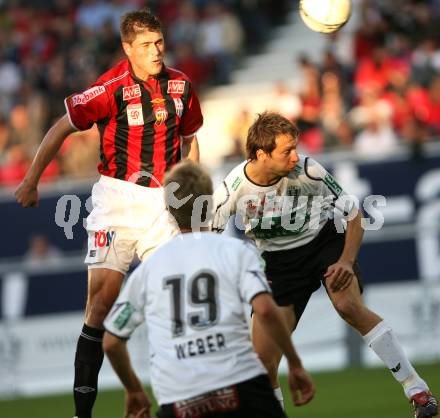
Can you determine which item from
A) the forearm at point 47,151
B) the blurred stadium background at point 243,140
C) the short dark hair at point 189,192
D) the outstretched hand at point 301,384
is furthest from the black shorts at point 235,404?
the blurred stadium background at point 243,140

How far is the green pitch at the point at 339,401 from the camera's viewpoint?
9.34 m

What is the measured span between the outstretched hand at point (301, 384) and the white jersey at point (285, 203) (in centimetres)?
216

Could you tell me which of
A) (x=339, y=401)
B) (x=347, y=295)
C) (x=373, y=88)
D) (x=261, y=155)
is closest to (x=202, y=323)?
(x=261, y=155)

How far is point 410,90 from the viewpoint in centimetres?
1470

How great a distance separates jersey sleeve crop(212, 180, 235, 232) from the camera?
7.10 m

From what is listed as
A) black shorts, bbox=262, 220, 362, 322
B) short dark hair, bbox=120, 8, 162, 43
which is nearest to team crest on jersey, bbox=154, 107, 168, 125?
short dark hair, bbox=120, 8, 162, 43

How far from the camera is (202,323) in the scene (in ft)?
16.5

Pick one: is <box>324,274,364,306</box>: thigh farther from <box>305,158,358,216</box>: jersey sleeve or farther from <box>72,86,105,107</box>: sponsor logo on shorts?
<box>72,86,105,107</box>: sponsor logo on shorts

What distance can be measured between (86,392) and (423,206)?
7.42m

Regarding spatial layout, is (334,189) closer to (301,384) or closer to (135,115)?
(135,115)

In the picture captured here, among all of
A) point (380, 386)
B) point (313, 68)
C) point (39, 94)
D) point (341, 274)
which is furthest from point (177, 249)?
point (39, 94)

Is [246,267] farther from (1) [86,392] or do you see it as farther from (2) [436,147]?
(2) [436,147]

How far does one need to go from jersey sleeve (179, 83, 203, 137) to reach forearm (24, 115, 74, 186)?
0.80 metres

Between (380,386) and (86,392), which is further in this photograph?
(380,386)
